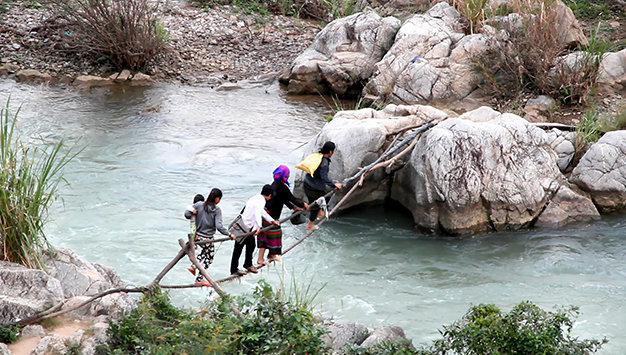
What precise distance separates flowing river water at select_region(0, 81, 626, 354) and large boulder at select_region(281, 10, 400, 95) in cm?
→ 127

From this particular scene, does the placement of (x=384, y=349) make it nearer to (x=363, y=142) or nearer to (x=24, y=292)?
(x=24, y=292)

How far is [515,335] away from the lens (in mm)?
4641

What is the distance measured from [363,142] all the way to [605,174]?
247cm

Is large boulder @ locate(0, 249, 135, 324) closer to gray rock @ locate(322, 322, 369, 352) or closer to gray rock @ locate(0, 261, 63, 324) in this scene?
gray rock @ locate(0, 261, 63, 324)

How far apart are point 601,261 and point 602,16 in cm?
727

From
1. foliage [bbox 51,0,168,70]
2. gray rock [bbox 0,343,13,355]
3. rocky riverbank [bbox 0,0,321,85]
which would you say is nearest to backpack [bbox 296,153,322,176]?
gray rock [bbox 0,343,13,355]

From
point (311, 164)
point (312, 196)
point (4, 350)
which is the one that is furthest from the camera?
point (312, 196)

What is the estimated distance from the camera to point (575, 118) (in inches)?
400

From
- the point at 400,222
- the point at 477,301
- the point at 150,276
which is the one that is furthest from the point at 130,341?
the point at 400,222

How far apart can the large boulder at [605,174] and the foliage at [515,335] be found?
3587 mm

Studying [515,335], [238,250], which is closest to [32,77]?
[238,250]

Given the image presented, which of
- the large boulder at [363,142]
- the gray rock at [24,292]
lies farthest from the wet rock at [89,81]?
the gray rock at [24,292]

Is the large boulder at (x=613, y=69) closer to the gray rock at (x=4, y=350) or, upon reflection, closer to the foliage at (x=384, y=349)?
the foliage at (x=384, y=349)

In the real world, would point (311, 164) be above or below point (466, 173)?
above
